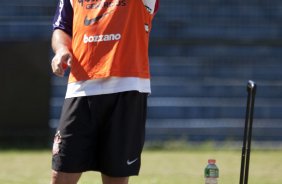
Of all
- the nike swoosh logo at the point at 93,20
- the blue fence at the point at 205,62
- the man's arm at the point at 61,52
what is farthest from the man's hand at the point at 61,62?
the blue fence at the point at 205,62

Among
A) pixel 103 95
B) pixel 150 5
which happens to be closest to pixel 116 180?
pixel 103 95

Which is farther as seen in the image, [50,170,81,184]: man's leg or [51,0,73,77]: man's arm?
[51,0,73,77]: man's arm

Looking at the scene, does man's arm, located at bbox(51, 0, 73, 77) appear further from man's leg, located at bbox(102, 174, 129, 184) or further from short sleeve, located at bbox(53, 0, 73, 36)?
man's leg, located at bbox(102, 174, 129, 184)

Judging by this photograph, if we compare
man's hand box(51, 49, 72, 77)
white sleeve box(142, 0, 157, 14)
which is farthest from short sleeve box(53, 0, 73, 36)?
white sleeve box(142, 0, 157, 14)

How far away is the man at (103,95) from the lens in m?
4.25

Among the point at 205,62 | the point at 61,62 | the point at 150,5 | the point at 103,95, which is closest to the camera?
the point at 61,62

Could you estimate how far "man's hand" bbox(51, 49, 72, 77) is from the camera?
4.17 meters

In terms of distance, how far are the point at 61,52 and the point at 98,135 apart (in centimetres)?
48

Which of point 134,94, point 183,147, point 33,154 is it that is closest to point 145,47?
point 134,94

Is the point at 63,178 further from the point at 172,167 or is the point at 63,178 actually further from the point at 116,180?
the point at 172,167

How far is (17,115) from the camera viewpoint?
43.6ft

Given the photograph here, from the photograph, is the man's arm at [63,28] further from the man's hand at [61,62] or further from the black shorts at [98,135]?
the black shorts at [98,135]

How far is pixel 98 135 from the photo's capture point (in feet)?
14.1

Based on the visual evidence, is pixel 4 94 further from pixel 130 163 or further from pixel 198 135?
pixel 130 163
